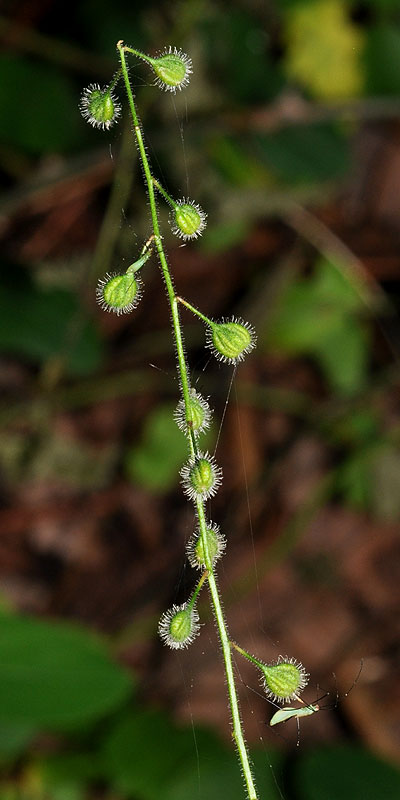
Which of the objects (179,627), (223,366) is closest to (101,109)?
(179,627)

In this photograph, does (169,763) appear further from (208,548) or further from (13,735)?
(208,548)

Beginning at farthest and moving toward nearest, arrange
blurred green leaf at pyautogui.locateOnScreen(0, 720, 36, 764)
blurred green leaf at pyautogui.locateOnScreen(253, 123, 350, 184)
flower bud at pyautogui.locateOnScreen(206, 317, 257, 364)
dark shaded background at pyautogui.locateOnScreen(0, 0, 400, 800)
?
blurred green leaf at pyautogui.locateOnScreen(253, 123, 350, 184) → dark shaded background at pyautogui.locateOnScreen(0, 0, 400, 800) → blurred green leaf at pyautogui.locateOnScreen(0, 720, 36, 764) → flower bud at pyautogui.locateOnScreen(206, 317, 257, 364)

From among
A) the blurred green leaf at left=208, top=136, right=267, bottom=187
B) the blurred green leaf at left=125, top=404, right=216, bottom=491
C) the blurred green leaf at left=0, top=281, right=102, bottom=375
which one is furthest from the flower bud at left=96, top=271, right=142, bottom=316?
the blurred green leaf at left=125, top=404, right=216, bottom=491

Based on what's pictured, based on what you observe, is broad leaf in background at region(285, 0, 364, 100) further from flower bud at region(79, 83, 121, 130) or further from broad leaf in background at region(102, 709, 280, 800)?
flower bud at region(79, 83, 121, 130)

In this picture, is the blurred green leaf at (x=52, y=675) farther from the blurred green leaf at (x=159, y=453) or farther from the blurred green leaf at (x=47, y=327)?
the blurred green leaf at (x=159, y=453)

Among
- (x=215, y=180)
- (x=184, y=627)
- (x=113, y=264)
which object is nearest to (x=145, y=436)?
(x=113, y=264)

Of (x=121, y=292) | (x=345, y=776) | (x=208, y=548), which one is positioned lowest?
(x=208, y=548)

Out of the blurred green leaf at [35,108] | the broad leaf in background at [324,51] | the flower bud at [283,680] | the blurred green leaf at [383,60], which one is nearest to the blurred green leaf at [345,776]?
the flower bud at [283,680]
